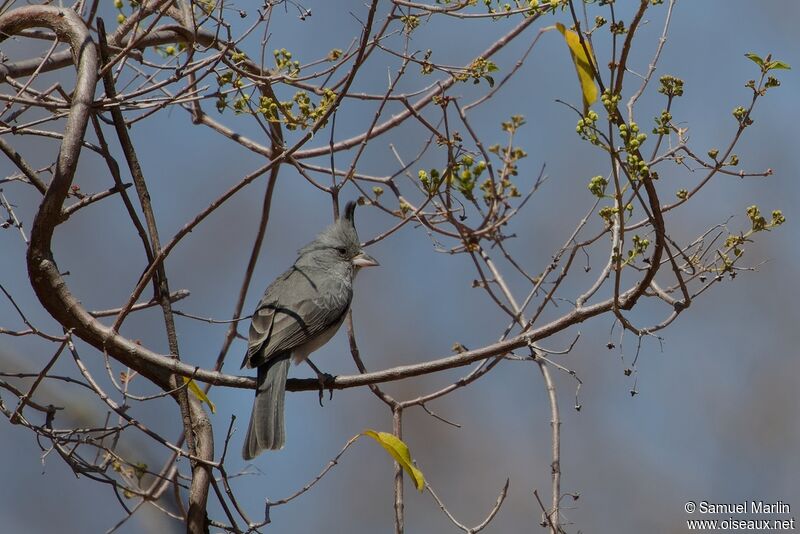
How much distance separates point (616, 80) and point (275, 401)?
2.03 metres

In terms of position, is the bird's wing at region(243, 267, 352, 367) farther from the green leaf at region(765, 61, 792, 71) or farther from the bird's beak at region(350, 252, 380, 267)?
the green leaf at region(765, 61, 792, 71)

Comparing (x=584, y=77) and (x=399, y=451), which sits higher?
(x=584, y=77)

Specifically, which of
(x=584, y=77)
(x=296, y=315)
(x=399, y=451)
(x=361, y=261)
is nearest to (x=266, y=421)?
(x=296, y=315)

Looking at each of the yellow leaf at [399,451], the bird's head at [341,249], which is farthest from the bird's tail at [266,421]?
the bird's head at [341,249]

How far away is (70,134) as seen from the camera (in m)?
2.54

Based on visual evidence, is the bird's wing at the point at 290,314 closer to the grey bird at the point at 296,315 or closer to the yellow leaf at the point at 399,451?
the grey bird at the point at 296,315

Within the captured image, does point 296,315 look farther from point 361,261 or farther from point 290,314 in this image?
point 361,261

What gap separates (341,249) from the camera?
4.77 metres

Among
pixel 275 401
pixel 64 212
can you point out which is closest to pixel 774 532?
pixel 275 401

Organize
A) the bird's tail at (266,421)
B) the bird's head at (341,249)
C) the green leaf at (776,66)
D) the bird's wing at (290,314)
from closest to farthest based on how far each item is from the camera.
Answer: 1. the green leaf at (776,66)
2. the bird's tail at (266,421)
3. the bird's wing at (290,314)
4. the bird's head at (341,249)

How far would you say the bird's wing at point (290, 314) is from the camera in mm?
3922

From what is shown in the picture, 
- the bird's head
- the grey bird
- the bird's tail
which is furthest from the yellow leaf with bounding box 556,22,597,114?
the bird's head

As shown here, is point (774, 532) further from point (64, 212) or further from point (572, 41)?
point (64, 212)

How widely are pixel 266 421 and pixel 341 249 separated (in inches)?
54.4
